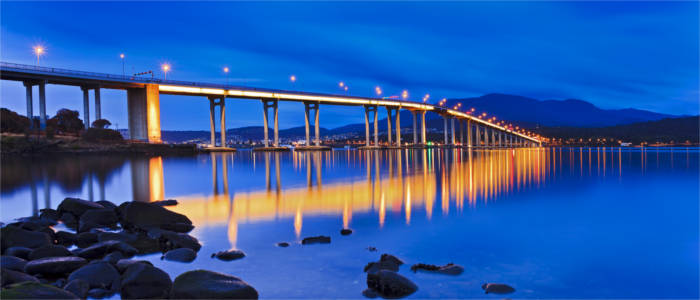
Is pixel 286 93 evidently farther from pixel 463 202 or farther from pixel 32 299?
pixel 32 299

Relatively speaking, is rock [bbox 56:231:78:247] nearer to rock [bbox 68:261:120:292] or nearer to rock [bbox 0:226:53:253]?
rock [bbox 0:226:53:253]

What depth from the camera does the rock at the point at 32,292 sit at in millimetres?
5863

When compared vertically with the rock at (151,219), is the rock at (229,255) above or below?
below

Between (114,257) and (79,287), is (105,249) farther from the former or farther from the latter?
(79,287)

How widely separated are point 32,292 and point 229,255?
345 cm

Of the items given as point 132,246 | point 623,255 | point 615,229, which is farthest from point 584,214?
point 132,246

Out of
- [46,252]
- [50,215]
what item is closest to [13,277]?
[46,252]

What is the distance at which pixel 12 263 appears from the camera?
8.01 meters

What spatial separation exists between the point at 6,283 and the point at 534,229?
35.6 ft

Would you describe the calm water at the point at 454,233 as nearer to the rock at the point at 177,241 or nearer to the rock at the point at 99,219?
the rock at the point at 177,241

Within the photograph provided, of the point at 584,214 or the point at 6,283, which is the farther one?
the point at 584,214

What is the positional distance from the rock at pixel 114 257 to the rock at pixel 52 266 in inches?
16.0

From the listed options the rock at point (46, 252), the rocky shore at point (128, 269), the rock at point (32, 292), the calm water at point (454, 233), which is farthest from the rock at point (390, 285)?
the rock at point (46, 252)

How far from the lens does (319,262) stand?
848cm
